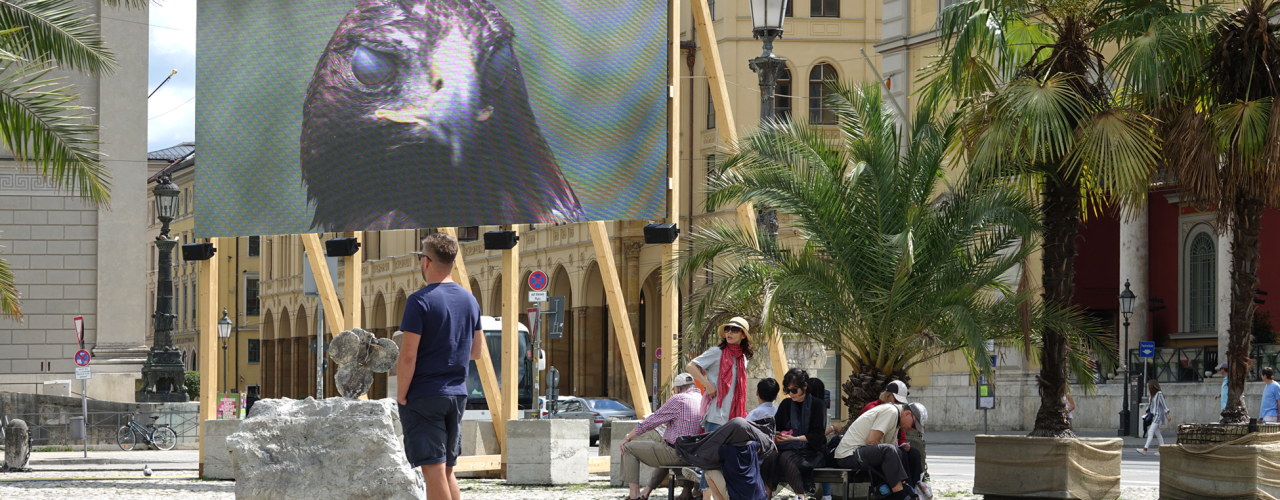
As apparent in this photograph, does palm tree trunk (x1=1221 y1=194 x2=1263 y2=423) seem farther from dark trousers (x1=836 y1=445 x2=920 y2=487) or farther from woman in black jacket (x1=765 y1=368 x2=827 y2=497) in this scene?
woman in black jacket (x1=765 y1=368 x2=827 y2=497)

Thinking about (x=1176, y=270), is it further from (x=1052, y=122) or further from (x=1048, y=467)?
(x=1052, y=122)

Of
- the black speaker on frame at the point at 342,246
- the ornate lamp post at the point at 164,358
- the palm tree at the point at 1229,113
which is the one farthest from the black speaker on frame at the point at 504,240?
the ornate lamp post at the point at 164,358

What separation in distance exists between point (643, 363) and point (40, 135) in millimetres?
41699

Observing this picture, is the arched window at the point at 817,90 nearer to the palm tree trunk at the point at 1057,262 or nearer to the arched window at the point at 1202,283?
the arched window at the point at 1202,283

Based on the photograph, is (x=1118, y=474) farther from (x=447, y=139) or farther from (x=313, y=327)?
(x=313, y=327)

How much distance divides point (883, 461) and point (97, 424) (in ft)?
72.4

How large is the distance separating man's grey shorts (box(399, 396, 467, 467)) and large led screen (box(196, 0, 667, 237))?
746cm

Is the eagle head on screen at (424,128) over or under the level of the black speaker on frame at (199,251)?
over

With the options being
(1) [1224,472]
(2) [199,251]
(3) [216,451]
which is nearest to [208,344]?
(2) [199,251]

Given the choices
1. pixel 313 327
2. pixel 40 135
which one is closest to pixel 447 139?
pixel 40 135

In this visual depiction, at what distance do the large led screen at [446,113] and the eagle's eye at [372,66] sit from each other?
0.01 meters

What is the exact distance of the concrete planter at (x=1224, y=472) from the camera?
43.7ft

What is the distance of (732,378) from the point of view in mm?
12336

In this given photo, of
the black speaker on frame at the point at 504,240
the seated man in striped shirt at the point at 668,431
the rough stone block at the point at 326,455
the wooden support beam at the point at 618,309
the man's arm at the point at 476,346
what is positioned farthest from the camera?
the black speaker on frame at the point at 504,240
